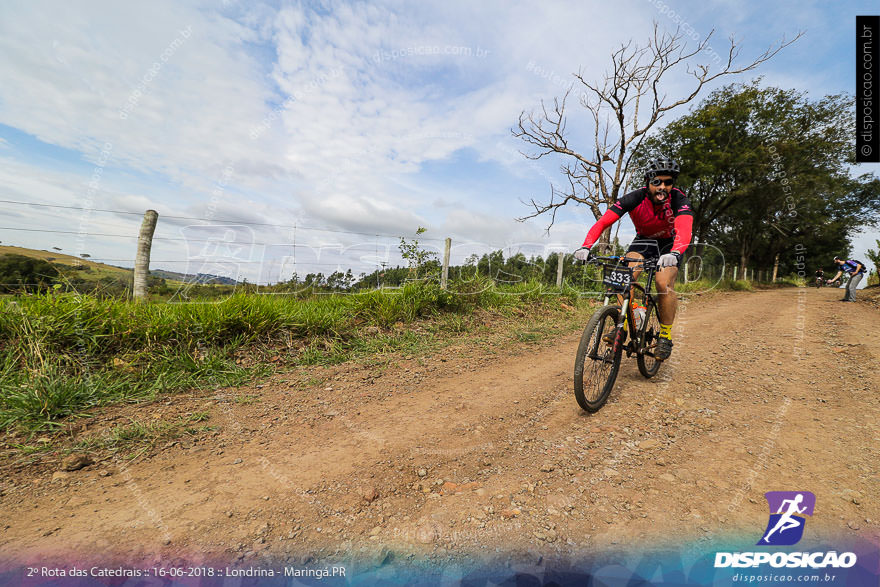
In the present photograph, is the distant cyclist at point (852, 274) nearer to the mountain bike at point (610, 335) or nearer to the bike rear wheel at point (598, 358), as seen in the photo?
the mountain bike at point (610, 335)

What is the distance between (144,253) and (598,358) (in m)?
5.96

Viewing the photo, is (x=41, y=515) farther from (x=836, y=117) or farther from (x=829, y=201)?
(x=829, y=201)

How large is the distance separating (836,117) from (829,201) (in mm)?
6007

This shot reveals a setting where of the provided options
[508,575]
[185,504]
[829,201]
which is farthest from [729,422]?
[829,201]

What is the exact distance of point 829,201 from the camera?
69.9ft

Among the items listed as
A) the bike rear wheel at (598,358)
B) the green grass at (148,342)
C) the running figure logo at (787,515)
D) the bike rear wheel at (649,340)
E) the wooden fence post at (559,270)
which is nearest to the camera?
the running figure logo at (787,515)

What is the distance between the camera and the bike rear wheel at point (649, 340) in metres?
Result: 3.49

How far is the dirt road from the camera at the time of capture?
1.66 metres

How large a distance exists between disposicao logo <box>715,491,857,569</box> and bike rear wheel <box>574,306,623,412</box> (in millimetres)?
1243

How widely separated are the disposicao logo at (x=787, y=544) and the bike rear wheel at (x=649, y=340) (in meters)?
1.77

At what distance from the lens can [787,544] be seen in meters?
1.56

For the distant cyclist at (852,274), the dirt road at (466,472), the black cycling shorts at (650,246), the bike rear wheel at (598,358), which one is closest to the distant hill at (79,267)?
the dirt road at (466,472)

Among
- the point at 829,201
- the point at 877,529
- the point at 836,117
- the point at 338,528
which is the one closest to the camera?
the point at 877,529

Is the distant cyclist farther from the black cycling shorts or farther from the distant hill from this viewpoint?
the distant hill
